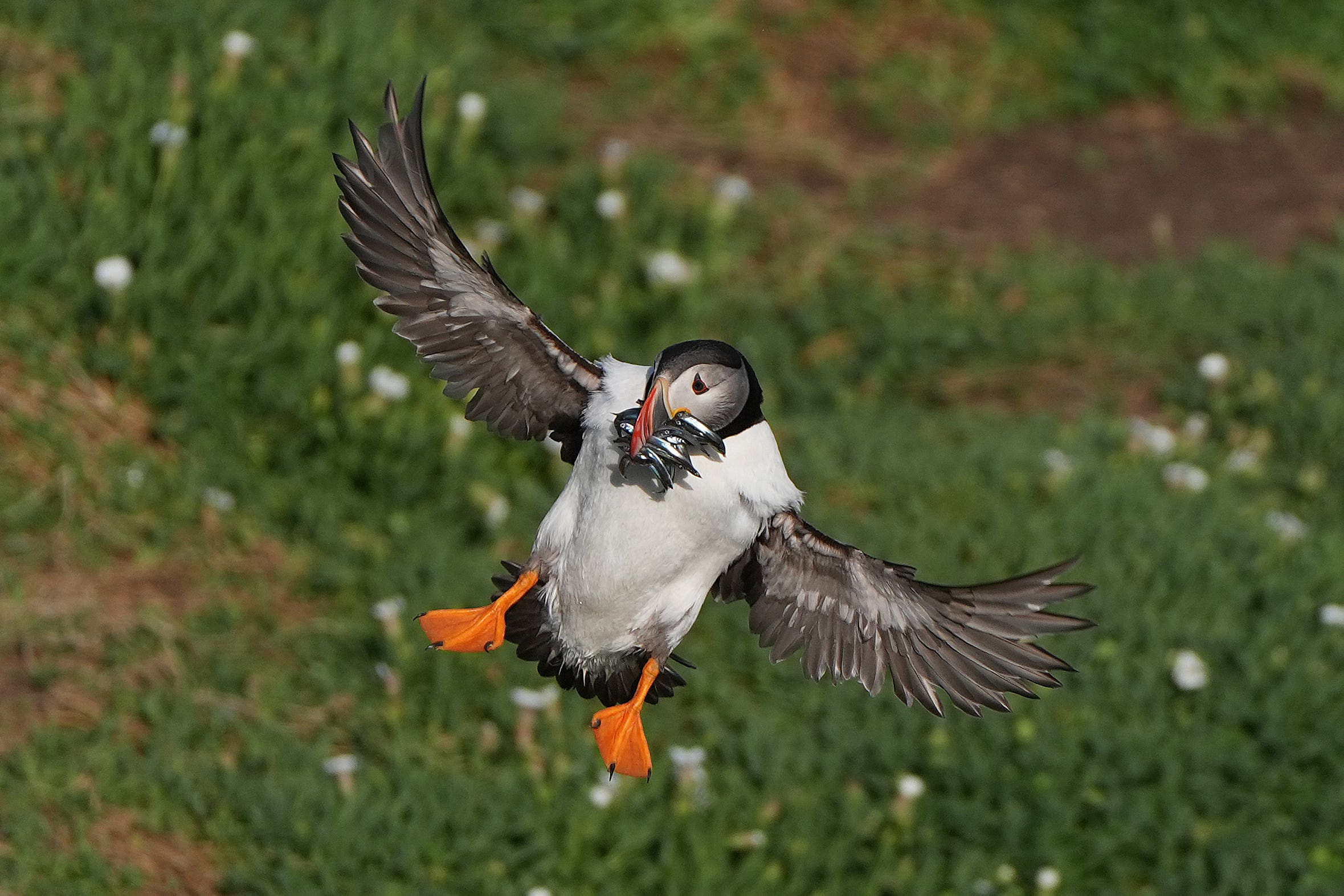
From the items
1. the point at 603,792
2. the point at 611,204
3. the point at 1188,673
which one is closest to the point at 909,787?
the point at 603,792

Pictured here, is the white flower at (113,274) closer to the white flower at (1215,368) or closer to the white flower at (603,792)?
the white flower at (603,792)

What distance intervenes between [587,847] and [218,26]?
13.2 ft

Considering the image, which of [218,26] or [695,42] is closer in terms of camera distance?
[218,26]

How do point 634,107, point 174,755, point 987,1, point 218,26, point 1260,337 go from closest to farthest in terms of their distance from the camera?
point 174,755 → point 218,26 → point 1260,337 → point 634,107 → point 987,1

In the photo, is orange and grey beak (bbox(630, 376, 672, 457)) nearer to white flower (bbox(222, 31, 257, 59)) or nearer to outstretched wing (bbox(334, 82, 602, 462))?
outstretched wing (bbox(334, 82, 602, 462))

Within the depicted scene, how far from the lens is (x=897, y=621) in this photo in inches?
122

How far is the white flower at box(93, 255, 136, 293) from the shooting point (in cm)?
598

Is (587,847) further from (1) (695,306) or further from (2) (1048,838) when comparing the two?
(1) (695,306)

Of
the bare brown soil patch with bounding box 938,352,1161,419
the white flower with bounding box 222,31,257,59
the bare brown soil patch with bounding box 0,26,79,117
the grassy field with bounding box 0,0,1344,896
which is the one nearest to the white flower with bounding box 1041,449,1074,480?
the grassy field with bounding box 0,0,1344,896

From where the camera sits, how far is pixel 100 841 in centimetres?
485

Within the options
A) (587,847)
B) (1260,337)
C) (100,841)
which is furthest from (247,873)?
(1260,337)

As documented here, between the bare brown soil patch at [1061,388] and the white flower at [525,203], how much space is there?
216 centimetres

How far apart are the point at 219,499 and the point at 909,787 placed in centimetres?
279

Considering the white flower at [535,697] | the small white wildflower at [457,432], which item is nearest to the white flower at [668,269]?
the small white wildflower at [457,432]
